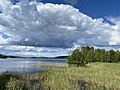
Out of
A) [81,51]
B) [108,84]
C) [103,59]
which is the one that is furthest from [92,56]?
[108,84]

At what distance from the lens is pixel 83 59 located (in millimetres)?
154500

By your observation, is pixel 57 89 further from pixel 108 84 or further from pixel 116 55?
pixel 116 55

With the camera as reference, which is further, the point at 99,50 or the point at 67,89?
the point at 99,50

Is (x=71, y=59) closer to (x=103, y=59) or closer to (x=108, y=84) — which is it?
(x=103, y=59)

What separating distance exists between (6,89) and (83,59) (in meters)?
135

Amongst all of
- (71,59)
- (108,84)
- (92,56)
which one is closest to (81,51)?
(71,59)

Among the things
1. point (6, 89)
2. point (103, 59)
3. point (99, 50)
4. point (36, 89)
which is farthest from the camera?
point (99, 50)

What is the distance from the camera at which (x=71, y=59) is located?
162 metres

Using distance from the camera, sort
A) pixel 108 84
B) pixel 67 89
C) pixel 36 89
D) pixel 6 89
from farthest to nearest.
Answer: pixel 108 84, pixel 36 89, pixel 67 89, pixel 6 89

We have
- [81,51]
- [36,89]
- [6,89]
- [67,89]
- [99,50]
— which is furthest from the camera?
[81,51]

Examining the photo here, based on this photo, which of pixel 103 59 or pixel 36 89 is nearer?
pixel 36 89

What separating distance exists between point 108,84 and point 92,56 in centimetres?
11985

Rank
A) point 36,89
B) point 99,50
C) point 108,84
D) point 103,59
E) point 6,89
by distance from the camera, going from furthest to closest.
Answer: point 99,50 < point 103,59 < point 108,84 < point 36,89 < point 6,89

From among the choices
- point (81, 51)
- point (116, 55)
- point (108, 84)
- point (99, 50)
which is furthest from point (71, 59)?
point (108, 84)
